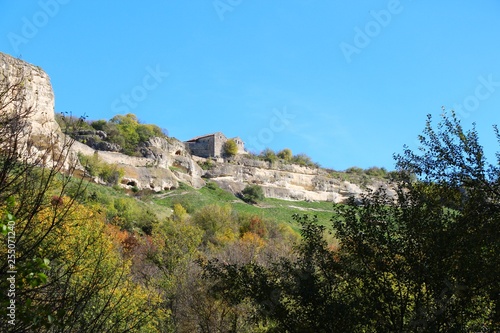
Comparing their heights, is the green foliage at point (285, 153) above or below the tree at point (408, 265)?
above

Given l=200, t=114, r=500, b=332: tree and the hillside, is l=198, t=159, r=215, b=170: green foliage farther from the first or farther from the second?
l=200, t=114, r=500, b=332: tree

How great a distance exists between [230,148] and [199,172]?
13912 millimetres

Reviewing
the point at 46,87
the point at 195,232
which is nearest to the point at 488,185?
the point at 195,232

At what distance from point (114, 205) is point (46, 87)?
655 inches

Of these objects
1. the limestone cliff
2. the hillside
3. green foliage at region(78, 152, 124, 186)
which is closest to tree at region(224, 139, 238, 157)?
the limestone cliff

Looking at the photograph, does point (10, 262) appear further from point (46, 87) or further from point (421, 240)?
point (46, 87)

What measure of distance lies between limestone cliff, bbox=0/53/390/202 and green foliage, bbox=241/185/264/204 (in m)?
1.66

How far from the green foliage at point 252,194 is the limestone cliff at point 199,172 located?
Answer: 1.66 metres

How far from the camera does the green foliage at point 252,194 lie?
6756cm

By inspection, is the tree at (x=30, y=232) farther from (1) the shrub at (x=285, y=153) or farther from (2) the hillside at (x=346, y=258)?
(1) the shrub at (x=285, y=153)

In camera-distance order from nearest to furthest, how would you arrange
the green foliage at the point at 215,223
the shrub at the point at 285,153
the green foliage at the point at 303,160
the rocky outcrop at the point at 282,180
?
the green foliage at the point at 215,223
the rocky outcrop at the point at 282,180
the green foliage at the point at 303,160
the shrub at the point at 285,153

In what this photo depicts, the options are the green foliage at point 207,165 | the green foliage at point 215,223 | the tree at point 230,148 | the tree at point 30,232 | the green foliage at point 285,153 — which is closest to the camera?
the tree at point 30,232

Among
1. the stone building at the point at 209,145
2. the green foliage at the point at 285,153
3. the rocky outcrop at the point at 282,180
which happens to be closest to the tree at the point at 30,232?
the rocky outcrop at the point at 282,180

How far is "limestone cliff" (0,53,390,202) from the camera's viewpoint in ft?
182
